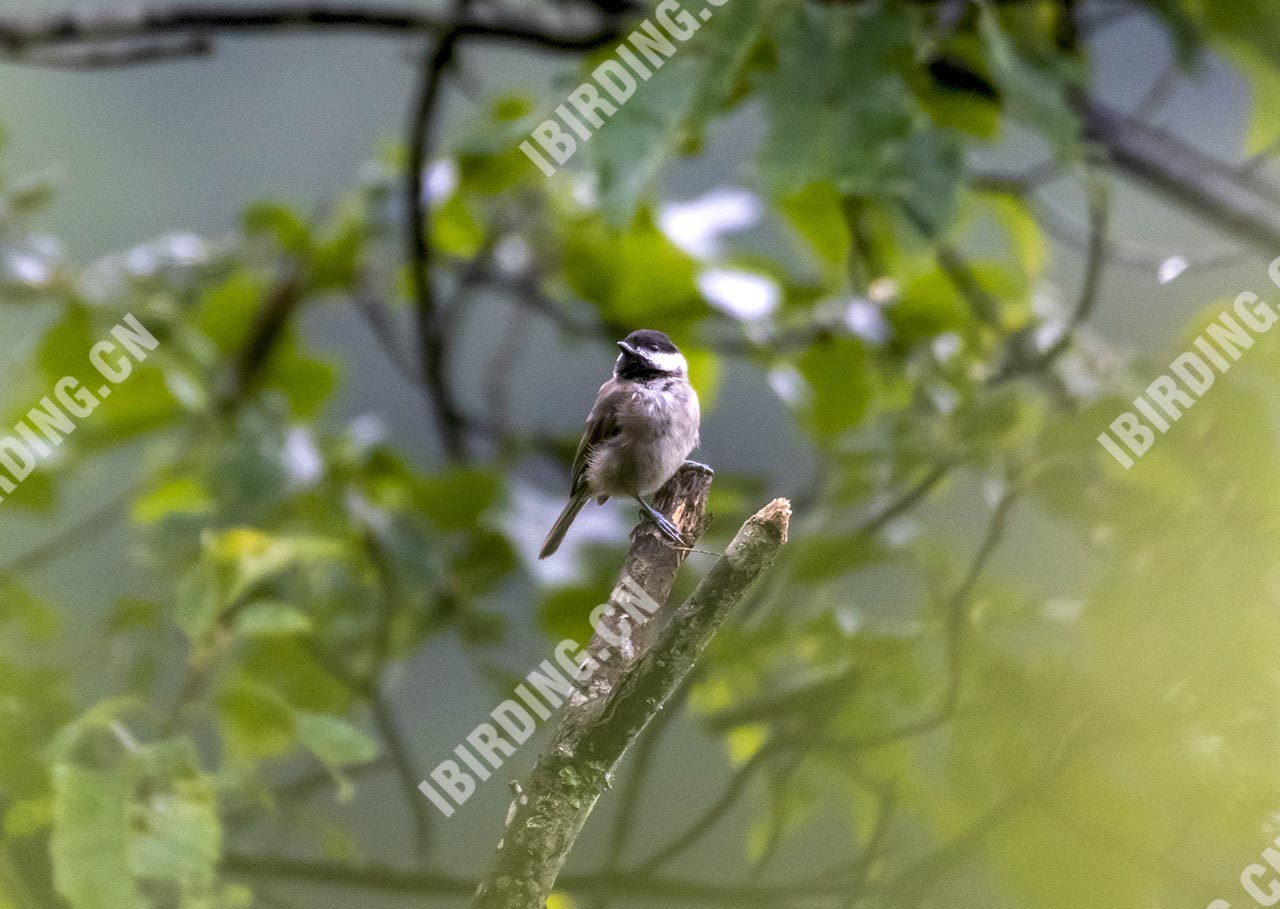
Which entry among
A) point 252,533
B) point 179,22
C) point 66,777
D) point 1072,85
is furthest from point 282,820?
point 1072,85

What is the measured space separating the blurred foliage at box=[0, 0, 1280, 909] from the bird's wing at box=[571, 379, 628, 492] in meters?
0.41

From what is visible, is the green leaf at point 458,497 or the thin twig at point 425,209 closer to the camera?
the thin twig at point 425,209

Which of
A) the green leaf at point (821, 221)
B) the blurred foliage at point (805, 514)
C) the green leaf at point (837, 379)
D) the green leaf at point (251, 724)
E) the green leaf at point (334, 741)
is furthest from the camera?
the green leaf at point (837, 379)

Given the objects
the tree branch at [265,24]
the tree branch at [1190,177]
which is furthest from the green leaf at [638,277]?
the tree branch at [1190,177]

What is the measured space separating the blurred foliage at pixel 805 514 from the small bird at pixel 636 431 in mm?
340

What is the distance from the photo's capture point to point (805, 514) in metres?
2.35

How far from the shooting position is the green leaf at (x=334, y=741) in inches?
54.4

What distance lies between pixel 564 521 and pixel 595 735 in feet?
1.42

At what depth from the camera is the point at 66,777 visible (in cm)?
125

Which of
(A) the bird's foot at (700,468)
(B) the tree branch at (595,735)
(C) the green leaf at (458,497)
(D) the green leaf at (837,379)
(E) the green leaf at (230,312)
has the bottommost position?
(B) the tree branch at (595,735)

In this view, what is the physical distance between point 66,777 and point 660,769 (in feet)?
4.33

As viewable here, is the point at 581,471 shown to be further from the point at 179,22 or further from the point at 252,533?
the point at 179,22

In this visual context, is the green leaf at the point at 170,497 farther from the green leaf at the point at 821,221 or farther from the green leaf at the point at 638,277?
the green leaf at the point at 821,221

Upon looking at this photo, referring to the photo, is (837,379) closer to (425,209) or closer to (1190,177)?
(1190,177)
